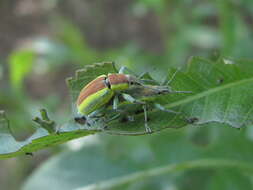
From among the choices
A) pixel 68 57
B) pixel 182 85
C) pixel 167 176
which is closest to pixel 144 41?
pixel 68 57

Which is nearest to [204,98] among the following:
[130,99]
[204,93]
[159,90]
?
[204,93]

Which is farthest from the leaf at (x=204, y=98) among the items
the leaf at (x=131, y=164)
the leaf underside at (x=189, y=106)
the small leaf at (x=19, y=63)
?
the small leaf at (x=19, y=63)

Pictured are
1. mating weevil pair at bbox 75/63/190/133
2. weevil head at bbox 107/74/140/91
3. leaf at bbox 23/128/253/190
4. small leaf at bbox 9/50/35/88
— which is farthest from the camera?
small leaf at bbox 9/50/35/88

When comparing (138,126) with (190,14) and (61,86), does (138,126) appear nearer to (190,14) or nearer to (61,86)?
(190,14)

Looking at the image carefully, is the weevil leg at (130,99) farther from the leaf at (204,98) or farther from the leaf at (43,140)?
the leaf at (43,140)

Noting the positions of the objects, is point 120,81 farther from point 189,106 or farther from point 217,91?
point 217,91

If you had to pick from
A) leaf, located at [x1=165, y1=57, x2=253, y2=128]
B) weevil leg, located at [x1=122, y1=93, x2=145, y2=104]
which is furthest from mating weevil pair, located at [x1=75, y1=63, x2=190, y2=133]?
leaf, located at [x1=165, y1=57, x2=253, y2=128]

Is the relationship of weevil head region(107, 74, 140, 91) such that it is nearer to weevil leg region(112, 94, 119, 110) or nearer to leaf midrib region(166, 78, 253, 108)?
weevil leg region(112, 94, 119, 110)
